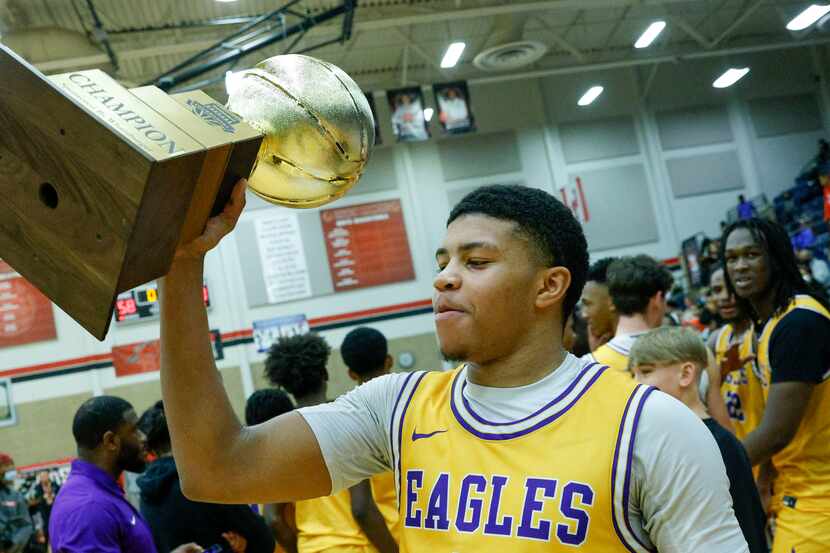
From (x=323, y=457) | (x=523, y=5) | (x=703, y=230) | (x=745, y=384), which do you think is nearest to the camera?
(x=323, y=457)

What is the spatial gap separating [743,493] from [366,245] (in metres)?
10.5

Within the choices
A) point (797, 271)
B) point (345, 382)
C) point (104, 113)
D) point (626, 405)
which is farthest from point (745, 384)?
point (345, 382)

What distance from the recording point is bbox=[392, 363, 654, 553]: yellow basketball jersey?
138 centimetres

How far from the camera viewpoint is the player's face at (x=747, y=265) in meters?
3.22

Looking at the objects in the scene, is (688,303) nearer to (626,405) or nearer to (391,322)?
(391,322)

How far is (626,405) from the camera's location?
145 cm

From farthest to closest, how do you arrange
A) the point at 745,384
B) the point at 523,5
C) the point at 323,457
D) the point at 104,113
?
the point at 523,5 → the point at 745,384 → the point at 323,457 → the point at 104,113

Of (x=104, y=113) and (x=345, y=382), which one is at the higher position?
(x=104, y=113)

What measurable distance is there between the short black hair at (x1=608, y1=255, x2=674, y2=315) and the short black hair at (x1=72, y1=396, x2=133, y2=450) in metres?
2.38

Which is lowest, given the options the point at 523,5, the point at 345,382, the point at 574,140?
the point at 345,382

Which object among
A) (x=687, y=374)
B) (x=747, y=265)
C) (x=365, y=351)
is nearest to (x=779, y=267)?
(x=747, y=265)

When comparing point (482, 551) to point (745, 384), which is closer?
point (482, 551)

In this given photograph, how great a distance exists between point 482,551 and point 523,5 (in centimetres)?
975

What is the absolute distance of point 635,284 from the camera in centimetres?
345
